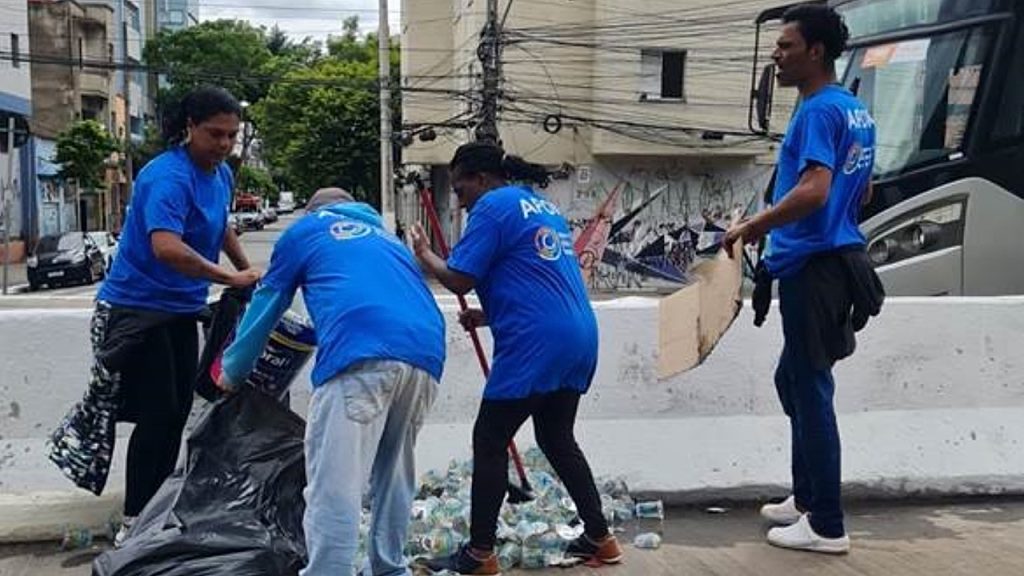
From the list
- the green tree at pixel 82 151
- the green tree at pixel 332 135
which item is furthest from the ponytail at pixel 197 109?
the green tree at pixel 332 135

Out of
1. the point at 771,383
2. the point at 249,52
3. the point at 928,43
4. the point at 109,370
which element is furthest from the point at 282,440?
the point at 249,52

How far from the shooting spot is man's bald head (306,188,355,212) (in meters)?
3.65

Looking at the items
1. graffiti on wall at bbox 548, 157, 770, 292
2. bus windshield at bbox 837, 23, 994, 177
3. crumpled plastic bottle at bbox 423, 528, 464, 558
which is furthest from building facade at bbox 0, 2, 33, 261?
crumpled plastic bottle at bbox 423, 528, 464, 558

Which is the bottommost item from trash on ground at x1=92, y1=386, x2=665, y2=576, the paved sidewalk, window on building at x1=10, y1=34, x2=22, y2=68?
Answer: the paved sidewalk

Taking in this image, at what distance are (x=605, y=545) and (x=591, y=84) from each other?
24.0 m

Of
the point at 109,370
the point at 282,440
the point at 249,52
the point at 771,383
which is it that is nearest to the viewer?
the point at 282,440

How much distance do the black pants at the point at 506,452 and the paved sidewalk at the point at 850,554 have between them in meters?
0.33

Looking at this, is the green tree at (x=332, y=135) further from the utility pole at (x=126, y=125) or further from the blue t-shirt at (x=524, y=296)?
the blue t-shirt at (x=524, y=296)

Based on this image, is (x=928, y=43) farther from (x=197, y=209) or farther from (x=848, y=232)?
(x=197, y=209)

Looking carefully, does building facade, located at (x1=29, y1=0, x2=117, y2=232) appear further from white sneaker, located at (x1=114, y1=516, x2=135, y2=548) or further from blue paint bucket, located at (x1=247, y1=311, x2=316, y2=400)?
blue paint bucket, located at (x1=247, y1=311, x2=316, y2=400)

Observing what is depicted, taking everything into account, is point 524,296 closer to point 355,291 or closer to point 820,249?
point 355,291

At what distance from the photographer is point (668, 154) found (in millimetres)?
27203

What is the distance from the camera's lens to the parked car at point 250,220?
6333 cm

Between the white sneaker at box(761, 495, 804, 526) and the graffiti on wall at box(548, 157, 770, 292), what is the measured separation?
2270 centimetres
